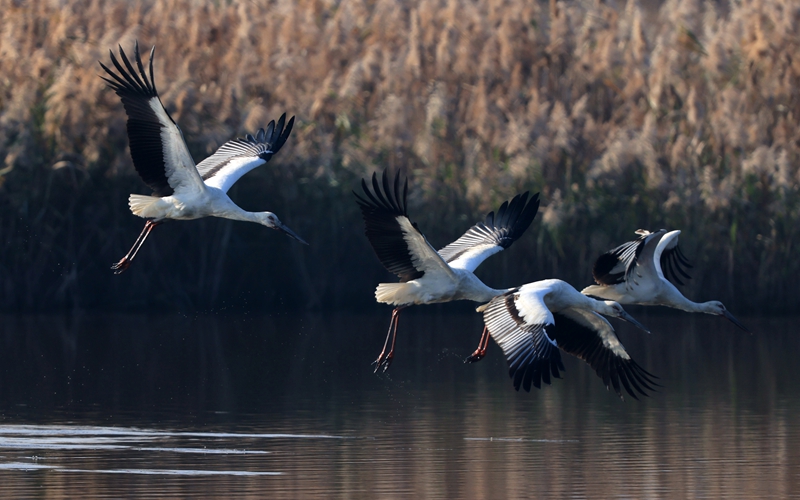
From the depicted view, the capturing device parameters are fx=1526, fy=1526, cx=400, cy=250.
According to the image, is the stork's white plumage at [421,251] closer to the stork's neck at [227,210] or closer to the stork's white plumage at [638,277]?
the stork's white plumage at [638,277]

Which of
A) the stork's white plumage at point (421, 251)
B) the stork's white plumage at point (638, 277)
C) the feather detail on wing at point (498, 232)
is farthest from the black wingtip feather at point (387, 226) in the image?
the stork's white plumage at point (638, 277)

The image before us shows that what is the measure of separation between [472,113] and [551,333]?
10.3 meters

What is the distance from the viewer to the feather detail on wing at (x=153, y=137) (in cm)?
1190

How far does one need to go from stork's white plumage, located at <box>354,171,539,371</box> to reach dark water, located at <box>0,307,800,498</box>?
1.18 metres

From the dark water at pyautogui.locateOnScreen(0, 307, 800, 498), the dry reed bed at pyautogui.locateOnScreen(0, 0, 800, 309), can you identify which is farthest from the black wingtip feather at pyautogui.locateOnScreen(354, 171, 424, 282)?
the dry reed bed at pyautogui.locateOnScreen(0, 0, 800, 309)

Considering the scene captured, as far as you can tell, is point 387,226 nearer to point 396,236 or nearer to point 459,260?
point 396,236

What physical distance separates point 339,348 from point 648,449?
6.77m

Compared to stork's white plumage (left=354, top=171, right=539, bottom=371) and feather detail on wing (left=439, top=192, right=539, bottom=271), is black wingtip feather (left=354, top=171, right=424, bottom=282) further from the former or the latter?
feather detail on wing (left=439, top=192, right=539, bottom=271)

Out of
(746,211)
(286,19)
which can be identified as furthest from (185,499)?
(286,19)

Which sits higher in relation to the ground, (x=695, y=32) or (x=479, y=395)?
(x=695, y=32)

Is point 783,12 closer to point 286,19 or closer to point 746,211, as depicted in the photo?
point 746,211

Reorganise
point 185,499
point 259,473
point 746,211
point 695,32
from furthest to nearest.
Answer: point 695,32, point 746,211, point 259,473, point 185,499

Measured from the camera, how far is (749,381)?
16000mm

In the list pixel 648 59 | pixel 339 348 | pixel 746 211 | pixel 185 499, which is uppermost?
pixel 648 59
